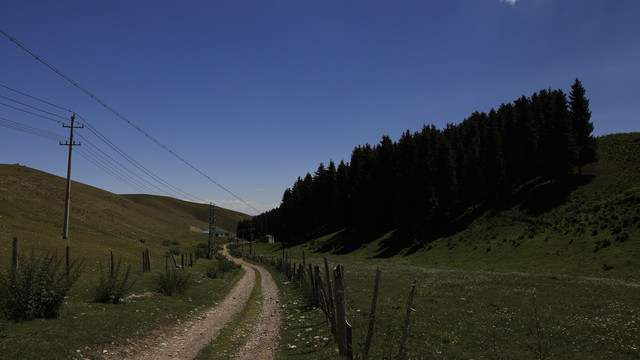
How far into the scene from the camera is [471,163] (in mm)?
83312

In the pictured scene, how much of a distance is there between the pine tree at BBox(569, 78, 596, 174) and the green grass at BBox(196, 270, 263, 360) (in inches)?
3383

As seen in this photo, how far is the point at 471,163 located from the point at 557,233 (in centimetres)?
3120

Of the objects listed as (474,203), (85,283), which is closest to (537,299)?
(85,283)

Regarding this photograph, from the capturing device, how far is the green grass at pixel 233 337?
12380mm

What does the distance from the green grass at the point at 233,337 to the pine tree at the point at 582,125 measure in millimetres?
85917

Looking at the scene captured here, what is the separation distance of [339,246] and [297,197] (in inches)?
1856

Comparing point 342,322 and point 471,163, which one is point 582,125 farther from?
point 342,322

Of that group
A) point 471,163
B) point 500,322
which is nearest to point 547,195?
point 471,163

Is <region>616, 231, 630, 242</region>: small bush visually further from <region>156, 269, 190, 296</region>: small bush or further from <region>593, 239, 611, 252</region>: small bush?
<region>156, 269, 190, 296</region>: small bush

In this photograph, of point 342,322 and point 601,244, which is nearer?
point 342,322

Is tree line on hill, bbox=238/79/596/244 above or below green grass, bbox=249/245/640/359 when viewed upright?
above

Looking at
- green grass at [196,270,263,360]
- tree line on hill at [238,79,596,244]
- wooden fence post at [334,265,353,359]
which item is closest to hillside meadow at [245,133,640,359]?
wooden fence post at [334,265,353,359]

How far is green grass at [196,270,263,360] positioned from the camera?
12380mm

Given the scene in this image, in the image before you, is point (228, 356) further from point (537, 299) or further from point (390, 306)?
point (537, 299)
